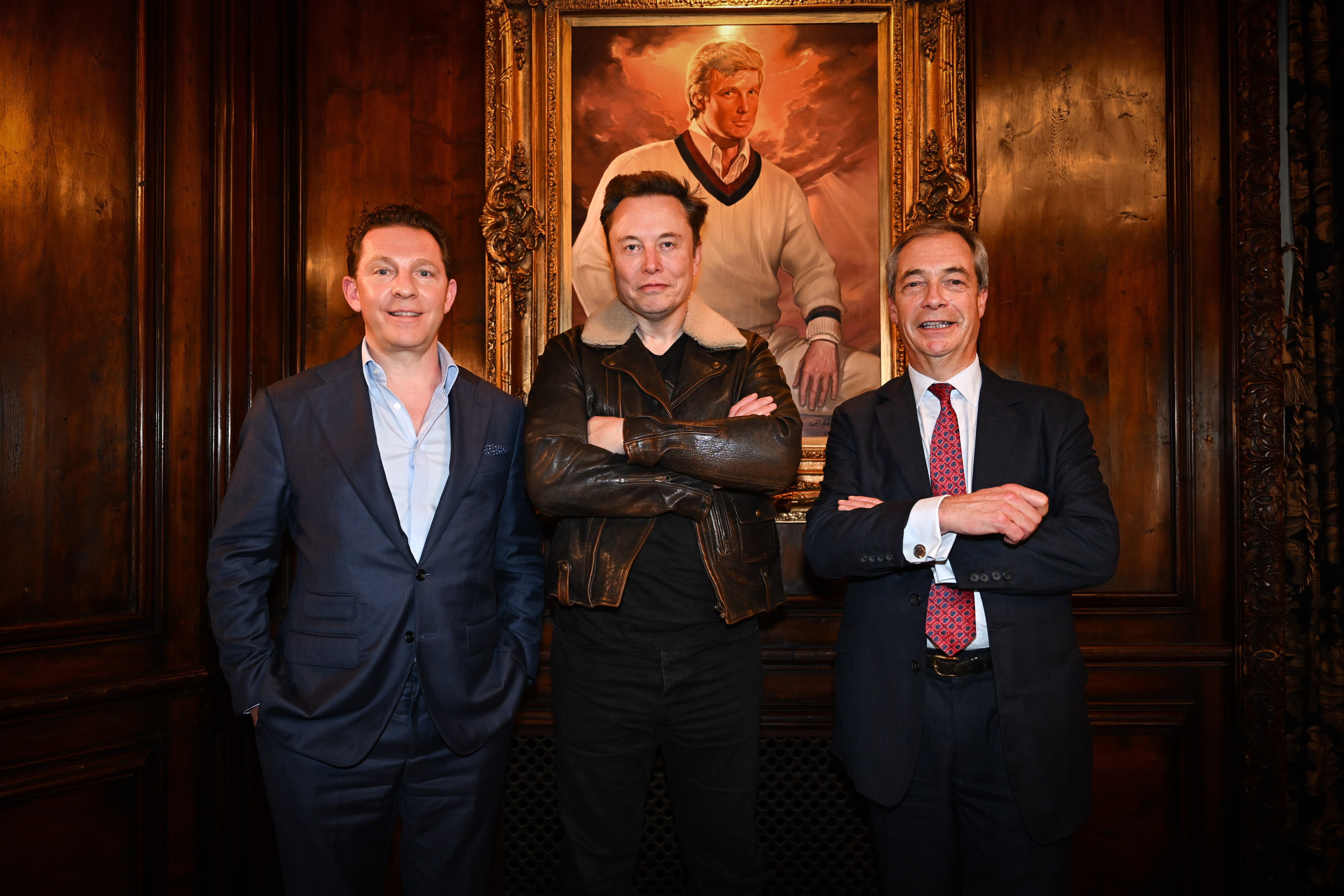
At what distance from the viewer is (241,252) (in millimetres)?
2891

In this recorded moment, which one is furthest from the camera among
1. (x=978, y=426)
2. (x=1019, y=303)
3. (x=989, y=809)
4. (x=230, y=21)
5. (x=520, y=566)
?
(x=1019, y=303)

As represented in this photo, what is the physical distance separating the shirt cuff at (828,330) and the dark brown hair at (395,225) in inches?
59.4

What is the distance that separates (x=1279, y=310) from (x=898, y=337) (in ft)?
4.42

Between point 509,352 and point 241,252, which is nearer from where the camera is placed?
point 241,252

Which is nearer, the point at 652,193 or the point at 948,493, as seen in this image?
the point at 948,493

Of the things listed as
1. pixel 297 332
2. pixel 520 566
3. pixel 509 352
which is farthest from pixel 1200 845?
pixel 297 332

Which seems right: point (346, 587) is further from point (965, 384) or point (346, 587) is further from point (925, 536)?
point (965, 384)

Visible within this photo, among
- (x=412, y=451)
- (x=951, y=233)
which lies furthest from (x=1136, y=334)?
(x=412, y=451)

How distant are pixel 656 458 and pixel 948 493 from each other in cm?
76

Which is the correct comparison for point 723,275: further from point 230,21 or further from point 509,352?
point 230,21

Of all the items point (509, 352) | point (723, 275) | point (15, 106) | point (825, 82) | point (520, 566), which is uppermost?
point (825, 82)

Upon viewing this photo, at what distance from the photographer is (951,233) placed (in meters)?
2.22

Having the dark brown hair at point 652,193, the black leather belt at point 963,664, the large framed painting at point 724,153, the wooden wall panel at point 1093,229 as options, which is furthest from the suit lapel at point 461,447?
the wooden wall panel at point 1093,229

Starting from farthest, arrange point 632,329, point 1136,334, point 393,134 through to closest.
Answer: point 393,134 → point 1136,334 → point 632,329
